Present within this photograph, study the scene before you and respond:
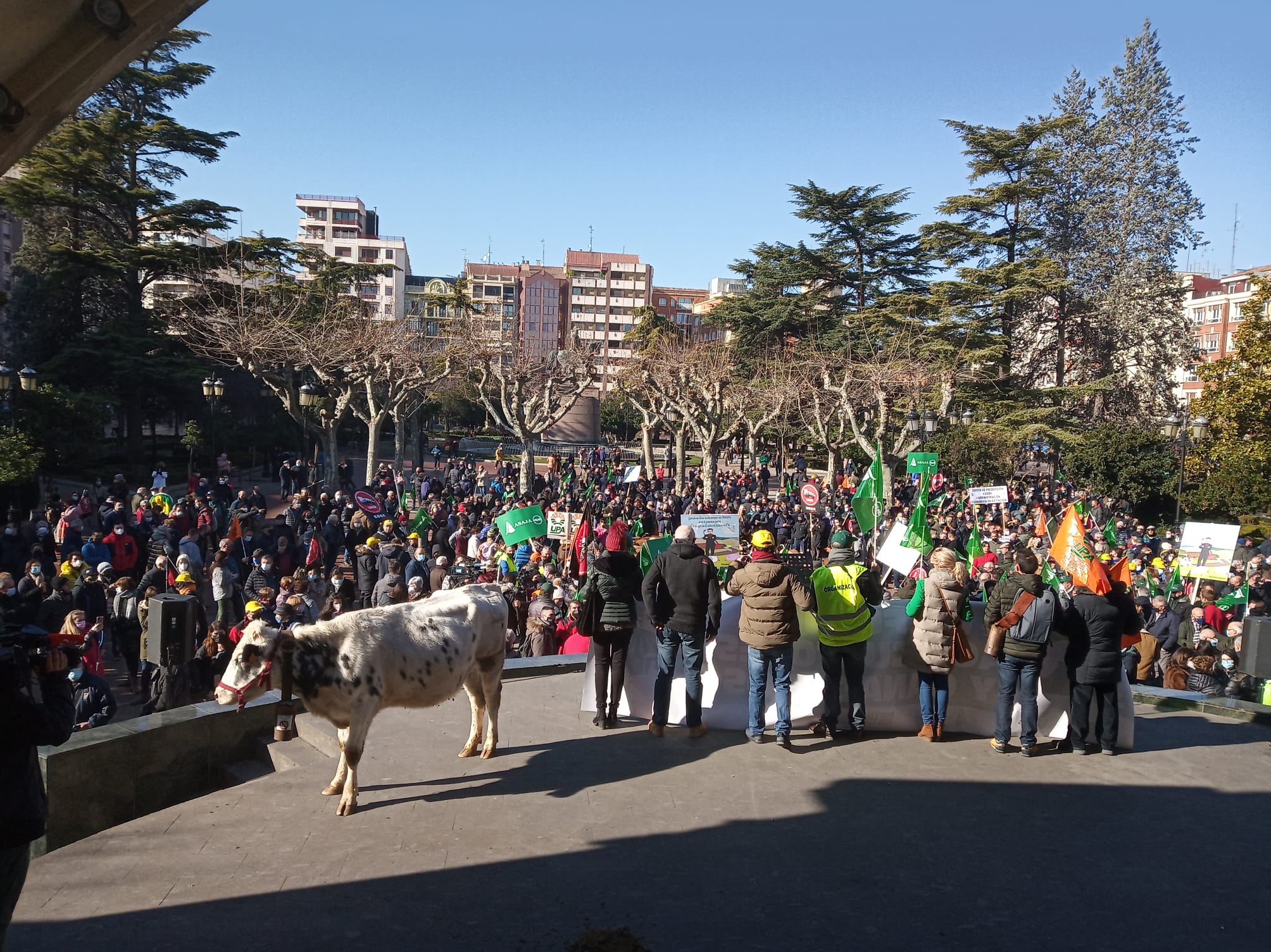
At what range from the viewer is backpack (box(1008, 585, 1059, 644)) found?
721 centimetres

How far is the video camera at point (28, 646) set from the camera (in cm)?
371

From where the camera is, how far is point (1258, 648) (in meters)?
8.90

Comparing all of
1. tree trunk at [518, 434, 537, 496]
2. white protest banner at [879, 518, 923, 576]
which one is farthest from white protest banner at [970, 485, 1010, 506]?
tree trunk at [518, 434, 537, 496]

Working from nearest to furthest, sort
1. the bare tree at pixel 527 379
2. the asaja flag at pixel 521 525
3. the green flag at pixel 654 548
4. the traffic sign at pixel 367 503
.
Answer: the green flag at pixel 654 548 → the asaja flag at pixel 521 525 → the traffic sign at pixel 367 503 → the bare tree at pixel 527 379

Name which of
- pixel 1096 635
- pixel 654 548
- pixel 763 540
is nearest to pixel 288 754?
pixel 654 548

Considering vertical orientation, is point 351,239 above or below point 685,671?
above

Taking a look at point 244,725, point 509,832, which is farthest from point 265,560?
point 509,832

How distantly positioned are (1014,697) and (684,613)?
8.68 feet

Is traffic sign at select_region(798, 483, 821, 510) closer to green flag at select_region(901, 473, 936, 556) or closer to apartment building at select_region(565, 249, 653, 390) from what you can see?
green flag at select_region(901, 473, 936, 556)

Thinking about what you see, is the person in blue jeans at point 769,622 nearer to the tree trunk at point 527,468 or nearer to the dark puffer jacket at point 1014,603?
the dark puffer jacket at point 1014,603

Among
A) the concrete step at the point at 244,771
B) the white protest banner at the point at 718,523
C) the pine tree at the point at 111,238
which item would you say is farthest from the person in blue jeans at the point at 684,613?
the pine tree at the point at 111,238

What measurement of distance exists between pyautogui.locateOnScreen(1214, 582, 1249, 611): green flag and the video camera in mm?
14544

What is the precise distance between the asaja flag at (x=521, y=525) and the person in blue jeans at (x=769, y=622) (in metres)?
7.67

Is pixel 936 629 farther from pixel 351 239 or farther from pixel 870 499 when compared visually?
pixel 351 239
